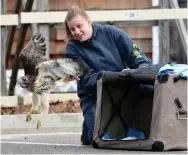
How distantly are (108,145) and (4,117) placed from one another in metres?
3.11

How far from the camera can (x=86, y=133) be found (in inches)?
272

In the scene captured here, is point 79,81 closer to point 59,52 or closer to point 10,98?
point 10,98

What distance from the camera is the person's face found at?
6.41 meters

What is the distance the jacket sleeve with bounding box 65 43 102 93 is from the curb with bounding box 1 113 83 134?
8.50 ft

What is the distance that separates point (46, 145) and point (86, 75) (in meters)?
1.10

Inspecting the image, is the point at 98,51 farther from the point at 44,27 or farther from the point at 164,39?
the point at 164,39

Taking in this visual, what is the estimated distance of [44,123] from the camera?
9219mm

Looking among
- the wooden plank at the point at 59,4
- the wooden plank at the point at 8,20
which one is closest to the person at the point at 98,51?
the wooden plank at the point at 8,20

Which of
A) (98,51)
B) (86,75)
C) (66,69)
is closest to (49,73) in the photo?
(66,69)

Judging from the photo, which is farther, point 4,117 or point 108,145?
point 4,117

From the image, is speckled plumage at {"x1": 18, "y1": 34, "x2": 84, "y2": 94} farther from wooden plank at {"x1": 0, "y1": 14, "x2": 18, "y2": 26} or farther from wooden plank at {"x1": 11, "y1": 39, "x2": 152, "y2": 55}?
wooden plank at {"x1": 11, "y1": 39, "x2": 152, "y2": 55}

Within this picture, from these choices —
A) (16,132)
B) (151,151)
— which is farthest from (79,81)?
(16,132)

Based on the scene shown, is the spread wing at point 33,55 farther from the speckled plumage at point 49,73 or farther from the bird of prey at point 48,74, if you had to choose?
the speckled plumage at point 49,73

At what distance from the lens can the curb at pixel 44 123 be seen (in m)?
9.14
